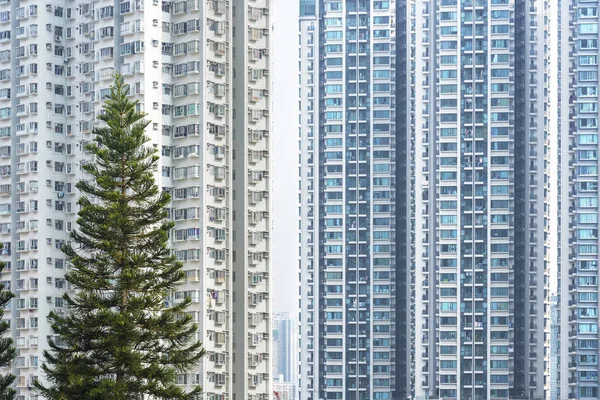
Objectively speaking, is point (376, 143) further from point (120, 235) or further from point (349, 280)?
point (120, 235)

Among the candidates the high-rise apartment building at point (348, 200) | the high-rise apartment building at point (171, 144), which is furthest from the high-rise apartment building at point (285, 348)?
the high-rise apartment building at point (171, 144)

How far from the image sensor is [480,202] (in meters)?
102

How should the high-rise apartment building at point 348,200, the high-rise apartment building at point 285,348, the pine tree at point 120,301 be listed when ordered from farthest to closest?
the high-rise apartment building at point 285,348 → the high-rise apartment building at point 348,200 → the pine tree at point 120,301

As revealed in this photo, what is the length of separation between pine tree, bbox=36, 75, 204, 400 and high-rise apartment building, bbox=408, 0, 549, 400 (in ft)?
195

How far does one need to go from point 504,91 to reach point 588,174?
9281mm

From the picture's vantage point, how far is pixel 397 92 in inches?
4269

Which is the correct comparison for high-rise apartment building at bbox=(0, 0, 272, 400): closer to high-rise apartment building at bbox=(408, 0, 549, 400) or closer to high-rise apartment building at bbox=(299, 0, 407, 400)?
high-rise apartment building at bbox=(408, 0, 549, 400)

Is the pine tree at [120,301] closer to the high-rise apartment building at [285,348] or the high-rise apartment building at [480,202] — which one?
the high-rise apartment building at [480,202]

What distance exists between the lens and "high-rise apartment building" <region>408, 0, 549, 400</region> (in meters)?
100

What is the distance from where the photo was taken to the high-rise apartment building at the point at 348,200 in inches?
4146

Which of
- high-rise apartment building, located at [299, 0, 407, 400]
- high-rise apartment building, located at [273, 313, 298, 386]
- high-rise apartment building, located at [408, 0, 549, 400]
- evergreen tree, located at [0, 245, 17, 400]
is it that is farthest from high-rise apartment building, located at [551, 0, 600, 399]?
evergreen tree, located at [0, 245, 17, 400]

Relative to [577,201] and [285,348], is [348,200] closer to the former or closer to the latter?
[577,201]

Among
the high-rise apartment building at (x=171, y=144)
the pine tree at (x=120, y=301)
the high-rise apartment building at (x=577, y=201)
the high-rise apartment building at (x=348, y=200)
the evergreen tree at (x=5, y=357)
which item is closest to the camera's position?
the pine tree at (x=120, y=301)

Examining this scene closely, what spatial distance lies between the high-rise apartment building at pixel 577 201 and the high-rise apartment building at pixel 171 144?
3544 cm
